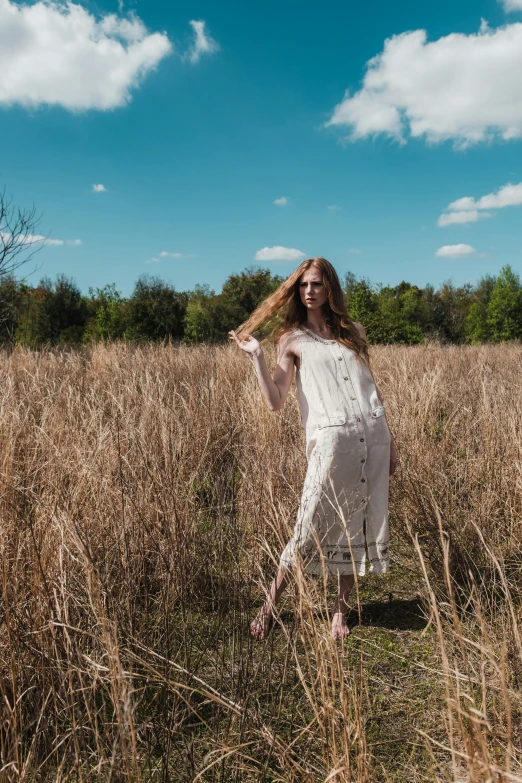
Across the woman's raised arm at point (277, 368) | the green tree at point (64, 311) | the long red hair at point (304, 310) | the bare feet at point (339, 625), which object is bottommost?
the bare feet at point (339, 625)

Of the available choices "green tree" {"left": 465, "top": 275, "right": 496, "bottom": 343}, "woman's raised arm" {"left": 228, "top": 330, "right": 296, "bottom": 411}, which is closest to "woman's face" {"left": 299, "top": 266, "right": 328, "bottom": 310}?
"woman's raised arm" {"left": 228, "top": 330, "right": 296, "bottom": 411}

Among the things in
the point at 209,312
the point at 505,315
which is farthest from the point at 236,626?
the point at 505,315

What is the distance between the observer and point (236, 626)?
7.12ft

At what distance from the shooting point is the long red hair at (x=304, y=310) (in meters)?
2.40

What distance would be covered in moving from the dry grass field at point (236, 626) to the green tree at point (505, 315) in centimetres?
2612

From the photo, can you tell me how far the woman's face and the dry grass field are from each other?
718mm

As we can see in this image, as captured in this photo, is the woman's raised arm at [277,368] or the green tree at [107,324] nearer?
the woman's raised arm at [277,368]

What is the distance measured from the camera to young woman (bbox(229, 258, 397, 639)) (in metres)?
2.20

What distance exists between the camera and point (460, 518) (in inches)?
126

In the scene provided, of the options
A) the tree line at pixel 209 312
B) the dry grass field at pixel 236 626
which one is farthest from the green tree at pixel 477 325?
the dry grass field at pixel 236 626

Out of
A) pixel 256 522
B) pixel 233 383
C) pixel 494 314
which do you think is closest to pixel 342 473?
pixel 256 522

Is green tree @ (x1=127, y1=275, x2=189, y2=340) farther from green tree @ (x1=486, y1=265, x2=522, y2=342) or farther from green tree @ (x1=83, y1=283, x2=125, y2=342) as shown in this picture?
green tree @ (x1=486, y1=265, x2=522, y2=342)

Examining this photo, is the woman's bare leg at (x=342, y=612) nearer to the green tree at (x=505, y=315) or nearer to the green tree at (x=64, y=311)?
the green tree at (x=64, y=311)

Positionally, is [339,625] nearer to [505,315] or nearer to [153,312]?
[153,312]
